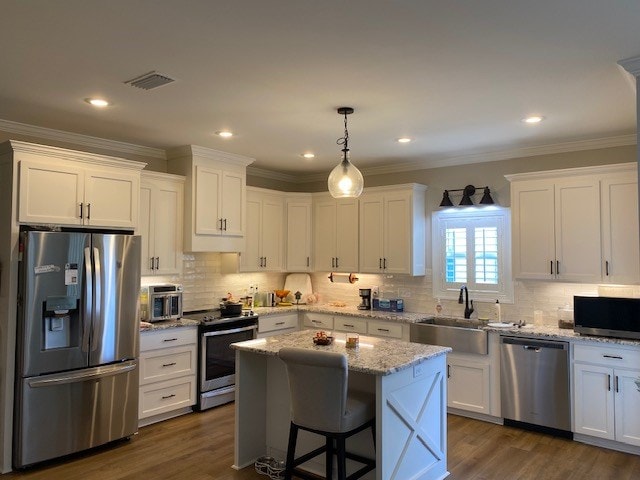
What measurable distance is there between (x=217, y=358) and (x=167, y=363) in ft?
1.82

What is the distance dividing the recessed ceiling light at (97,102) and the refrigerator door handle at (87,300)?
110cm

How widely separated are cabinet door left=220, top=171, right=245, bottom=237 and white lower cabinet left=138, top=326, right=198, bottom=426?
1.22m

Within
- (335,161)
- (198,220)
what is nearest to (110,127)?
(198,220)

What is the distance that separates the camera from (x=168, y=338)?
4.54m

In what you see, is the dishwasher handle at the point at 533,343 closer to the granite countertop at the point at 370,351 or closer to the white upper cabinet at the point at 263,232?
the granite countertop at the point at 370,351

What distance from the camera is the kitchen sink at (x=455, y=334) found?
15.1ft

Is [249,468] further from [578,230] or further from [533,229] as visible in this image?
[578,230]

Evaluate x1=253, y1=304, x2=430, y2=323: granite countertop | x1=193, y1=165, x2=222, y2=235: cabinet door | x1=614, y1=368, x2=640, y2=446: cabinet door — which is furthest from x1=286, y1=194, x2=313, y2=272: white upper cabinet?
x1=614, y1=368, x2=640, y2=446: cabinet door

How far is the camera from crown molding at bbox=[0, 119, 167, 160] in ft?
13.6

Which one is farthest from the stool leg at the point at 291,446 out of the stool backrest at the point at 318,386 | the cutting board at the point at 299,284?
the cutting board at the point at 299,284

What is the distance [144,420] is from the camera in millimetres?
4445

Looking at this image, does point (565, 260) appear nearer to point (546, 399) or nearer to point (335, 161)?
point (546, 399)

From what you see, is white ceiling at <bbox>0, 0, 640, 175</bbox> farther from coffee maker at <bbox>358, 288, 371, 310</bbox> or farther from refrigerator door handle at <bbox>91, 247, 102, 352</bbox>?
Answer: coffee maker at <bbox>358, 288, 371, 310</bbox>

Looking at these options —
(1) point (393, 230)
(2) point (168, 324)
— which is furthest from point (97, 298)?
(1) point (393, 230)
